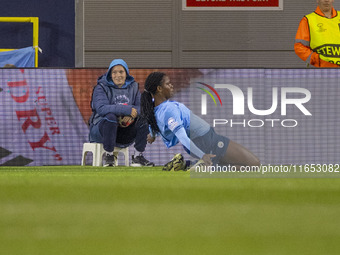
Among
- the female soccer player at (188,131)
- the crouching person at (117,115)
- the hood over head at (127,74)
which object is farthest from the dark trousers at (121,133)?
the female soccer player at (188,131)

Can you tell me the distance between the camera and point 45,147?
5.86 meters

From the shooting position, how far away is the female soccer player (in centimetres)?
357

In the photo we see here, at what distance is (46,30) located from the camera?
12289 mm

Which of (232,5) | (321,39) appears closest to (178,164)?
(321,39)

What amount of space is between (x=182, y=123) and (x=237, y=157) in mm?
565

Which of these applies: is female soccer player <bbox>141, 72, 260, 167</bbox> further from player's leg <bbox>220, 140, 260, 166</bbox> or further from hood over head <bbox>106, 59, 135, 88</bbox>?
hood over head <bbox>106, 59, 135, 88</bbox>

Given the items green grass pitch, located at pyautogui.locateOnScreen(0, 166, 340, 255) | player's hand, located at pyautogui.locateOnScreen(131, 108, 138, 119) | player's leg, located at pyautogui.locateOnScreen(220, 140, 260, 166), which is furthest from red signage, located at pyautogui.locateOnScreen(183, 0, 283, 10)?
green grass pitch, located at pyautogui.locateOnScreen(0, 166, 340, 255)

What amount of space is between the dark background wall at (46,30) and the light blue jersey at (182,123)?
312 inches

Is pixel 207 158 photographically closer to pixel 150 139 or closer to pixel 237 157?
pixel 237 157

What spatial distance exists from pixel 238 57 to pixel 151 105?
6.91 metres

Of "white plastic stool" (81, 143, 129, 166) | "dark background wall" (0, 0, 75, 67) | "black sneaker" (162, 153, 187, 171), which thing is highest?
"dark background wall" (0, 0, 75, 67)

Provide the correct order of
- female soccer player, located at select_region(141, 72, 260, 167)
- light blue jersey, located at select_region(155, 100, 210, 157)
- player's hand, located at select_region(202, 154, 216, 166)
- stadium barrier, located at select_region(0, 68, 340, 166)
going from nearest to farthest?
player's hand, located at select_region(202, 154, 216, 166) < female soccer player, located at select_region(141, 72, 260, 167) < light blue jersey, located at select_region(155, 100, 210, 157) < stadium barrier, located at select_region(0, 68, 340, 166)

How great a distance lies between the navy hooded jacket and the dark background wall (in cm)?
649

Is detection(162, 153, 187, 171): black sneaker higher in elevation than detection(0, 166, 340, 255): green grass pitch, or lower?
higher
